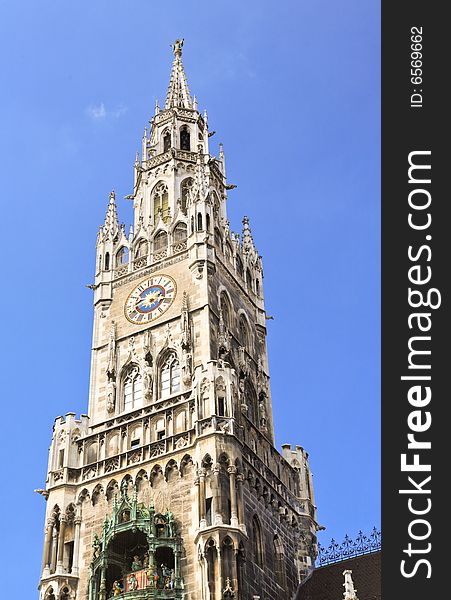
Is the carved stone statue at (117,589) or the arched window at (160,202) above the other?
the arched window at (160,202)

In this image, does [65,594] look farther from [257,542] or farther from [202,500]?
[257,542]

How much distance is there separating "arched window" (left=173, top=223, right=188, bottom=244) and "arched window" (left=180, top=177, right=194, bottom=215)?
1166mm

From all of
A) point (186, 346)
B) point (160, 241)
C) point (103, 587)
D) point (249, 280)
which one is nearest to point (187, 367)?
point (186, 346)

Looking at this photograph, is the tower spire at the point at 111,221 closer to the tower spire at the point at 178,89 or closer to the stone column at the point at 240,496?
the tower spire at the point at 178,89

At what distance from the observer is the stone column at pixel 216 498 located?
120ft

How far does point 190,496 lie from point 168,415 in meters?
4.27

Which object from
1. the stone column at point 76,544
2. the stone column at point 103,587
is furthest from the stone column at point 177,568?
the stone column at point 76,544

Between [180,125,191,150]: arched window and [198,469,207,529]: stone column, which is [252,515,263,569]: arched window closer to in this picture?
[198,469,207,529]: stone column

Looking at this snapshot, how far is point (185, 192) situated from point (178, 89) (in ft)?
37.1

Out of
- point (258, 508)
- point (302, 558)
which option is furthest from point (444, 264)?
point (302, 558)

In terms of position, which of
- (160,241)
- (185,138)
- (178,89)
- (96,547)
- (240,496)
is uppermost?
(178,89)

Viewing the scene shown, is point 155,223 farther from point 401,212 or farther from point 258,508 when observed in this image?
point 401,212

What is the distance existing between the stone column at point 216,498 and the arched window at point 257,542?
3.12 meters

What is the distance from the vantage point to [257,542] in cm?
3972
